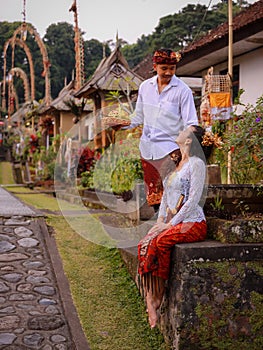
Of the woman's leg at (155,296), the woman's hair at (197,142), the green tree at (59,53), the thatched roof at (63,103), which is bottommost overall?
the woman's leg at (155,296)

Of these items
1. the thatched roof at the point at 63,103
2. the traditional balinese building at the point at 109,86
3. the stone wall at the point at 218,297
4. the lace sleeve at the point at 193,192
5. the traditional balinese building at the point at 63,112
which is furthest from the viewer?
the thatched roof at the point at 63,103

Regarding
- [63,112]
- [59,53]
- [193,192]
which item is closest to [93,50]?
[59,53]

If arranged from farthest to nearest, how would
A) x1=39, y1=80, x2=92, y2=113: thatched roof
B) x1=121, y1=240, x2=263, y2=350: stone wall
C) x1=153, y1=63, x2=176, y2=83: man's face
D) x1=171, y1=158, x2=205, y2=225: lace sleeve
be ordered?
1. x1=39, y1=80, x2=92, y2=113: thatched roof
2. x1=153, y1=63, x2=176, y2=83: man's face
3. x1=171, y1=158, x2=205, y2=225: lace sleeve
4. x1=121, y1=240, x2=263, y2=350: stone wall

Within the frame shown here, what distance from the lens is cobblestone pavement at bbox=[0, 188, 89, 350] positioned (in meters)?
4.77

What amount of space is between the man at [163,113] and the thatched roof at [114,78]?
898 centimetres

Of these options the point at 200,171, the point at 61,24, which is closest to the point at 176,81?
the point at 200,171

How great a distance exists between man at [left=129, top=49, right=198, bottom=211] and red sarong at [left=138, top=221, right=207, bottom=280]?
0.98 metres

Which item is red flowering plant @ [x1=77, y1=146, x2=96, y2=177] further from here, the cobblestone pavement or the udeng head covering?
the udeng head covering

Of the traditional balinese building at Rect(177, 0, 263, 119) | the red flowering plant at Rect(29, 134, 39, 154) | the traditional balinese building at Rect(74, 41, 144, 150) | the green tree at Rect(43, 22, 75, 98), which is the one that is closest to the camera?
the traditional balinese building at Rect(177, 0, 263, 119)

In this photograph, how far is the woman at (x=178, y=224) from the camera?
4.50 meters

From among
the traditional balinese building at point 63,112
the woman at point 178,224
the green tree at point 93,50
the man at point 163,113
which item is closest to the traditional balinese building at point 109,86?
the traditional balinese building at point 63,112

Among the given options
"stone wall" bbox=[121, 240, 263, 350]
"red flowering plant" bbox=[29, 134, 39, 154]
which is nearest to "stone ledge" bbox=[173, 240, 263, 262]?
"stone wall" bbox=[121, 240, 263, 350]

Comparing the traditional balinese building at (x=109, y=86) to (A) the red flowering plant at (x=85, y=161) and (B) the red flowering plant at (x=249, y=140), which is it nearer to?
(A) the red flowering plant at (x=85, y=161)

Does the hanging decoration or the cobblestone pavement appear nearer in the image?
the cobblestone pavement
